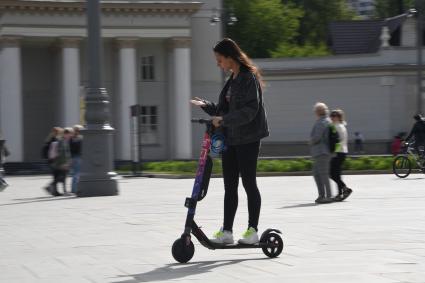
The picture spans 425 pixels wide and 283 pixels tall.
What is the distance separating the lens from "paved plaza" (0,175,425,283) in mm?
8117

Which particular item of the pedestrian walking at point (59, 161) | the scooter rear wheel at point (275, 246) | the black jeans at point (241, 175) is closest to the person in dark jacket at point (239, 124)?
the black jeans at point (241, 175)

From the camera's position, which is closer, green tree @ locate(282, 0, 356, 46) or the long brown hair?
the long brown hair

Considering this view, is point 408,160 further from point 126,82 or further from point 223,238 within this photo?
point 126,82

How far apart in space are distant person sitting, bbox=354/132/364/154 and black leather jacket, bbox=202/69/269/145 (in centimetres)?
4266

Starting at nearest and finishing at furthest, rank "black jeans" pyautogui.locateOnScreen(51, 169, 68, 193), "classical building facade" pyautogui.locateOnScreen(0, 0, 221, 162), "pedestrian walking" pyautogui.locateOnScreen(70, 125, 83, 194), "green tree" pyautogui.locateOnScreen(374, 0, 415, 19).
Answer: "black jeans" pyautogui.locateOnScreen(51, 169, 68, 193) → "pedestrian walking" pyautogui.locateOnScreen(70, 125, 83, 194) → "classical building facade" pyautogui.locateOnScreen(0, 0, 221, 162) → "green tree" pyautogui.locateOnScreen(374, 0, 415, 19)

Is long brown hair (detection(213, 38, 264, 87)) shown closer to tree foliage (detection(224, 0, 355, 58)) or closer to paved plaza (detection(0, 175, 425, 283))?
paved plaza (detection(0, 175, 425, 283))

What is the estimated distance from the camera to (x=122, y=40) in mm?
51406

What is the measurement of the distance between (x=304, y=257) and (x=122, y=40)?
1699 inches

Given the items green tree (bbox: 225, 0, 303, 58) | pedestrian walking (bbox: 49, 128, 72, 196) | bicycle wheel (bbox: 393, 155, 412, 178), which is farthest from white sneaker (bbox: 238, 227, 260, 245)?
green tree (bbox: 225, 0, 303, 58)

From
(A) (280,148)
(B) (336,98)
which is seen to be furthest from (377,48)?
(A) (280,148)

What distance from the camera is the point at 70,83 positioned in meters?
50.4

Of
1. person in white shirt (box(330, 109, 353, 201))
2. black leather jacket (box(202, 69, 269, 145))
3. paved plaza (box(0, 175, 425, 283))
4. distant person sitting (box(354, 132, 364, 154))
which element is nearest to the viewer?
paved plaza (box(0, 175, 425, 283))

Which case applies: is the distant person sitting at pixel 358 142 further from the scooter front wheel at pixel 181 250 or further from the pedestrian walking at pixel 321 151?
the scooter front wheel at pixel 181 250

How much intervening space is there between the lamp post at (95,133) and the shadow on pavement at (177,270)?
1142cm
